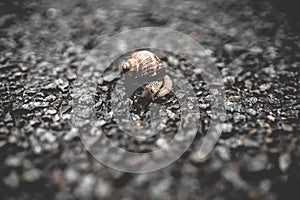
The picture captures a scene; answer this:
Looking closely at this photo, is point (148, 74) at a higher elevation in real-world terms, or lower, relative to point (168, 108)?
higher

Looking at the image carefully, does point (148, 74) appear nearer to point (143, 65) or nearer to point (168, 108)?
point (143, 65)

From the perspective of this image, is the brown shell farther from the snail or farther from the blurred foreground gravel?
the blurred foreground gravel

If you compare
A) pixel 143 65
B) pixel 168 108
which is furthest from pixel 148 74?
pixel 168 108

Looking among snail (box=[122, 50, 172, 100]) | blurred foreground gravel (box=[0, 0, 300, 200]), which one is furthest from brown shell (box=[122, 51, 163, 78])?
blurred foreground gravel (box=[0, 0, 300, 200])

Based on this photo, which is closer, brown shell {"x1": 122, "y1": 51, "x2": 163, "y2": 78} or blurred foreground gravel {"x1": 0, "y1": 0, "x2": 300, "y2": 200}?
blurred foreground gravel {"x1": 0, "y1": 0, "x2": 300, "y2": 200}

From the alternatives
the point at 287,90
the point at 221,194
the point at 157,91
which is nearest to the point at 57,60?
the point at 157,91

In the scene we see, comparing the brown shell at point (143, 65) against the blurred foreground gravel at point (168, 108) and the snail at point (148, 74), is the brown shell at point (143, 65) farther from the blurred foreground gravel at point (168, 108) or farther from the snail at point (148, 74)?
the blurred foreground gravel at point (168, 108)
